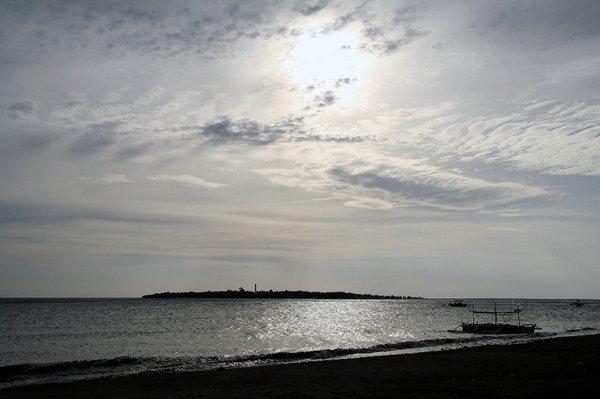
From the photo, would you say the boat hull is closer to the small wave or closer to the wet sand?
the small wave

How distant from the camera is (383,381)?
73.9 ft

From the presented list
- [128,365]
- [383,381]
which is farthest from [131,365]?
[383,381]

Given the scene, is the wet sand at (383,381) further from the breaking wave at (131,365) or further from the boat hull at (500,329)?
the boat hull at (500,329)

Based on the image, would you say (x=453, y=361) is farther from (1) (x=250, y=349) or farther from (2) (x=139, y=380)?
(1) (x=250, y=349)

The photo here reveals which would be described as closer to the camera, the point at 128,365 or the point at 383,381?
the point at 383,381

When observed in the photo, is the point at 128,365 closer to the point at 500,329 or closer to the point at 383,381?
the point at 383,381

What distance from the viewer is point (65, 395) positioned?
890 inches

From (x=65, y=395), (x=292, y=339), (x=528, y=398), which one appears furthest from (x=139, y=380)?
(x=292, y=339)

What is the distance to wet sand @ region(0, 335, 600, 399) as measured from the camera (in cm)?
1925

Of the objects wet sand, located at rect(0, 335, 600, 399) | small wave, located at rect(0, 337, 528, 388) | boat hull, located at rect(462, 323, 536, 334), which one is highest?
wet sand, located at rect(0, 335, 600, 399)

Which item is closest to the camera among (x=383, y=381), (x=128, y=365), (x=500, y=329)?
(x=383, y=381)

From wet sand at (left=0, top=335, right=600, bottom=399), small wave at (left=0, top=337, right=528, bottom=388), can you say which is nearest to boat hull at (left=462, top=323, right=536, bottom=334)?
small wave at (left=0, top=337, right=528, bottom=388)

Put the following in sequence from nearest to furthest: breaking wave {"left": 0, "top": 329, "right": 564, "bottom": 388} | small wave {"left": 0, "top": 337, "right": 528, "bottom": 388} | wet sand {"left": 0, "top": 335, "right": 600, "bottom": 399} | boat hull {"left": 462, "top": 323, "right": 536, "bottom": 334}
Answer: wet sand {"left": 0, "top": 335, "right": 600, "bottom": 399} → breaking wave {"left": 0, "top": 329, "right": 564, "bottom": 388} → small wave {"left": 0, "top": 337, "right": 528, "bottom": 388} → boat hull {"left": 462, "top": 323, "right": 536, "bottom": 334}

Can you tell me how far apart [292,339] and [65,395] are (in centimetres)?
3483
